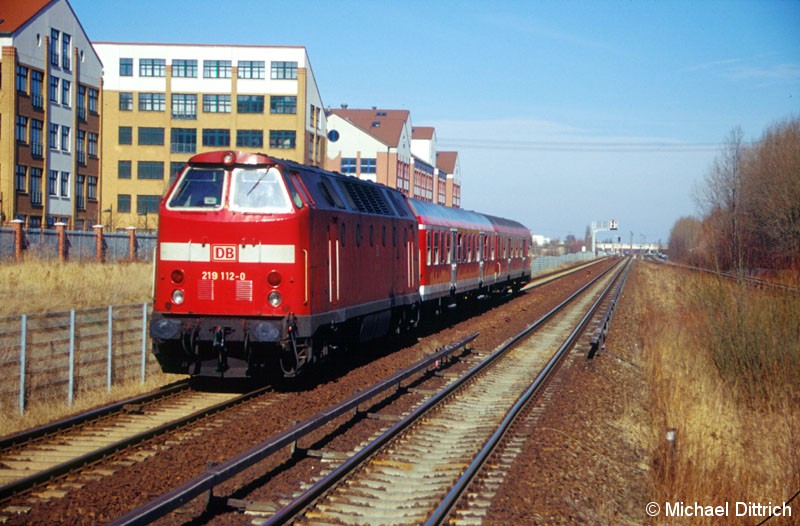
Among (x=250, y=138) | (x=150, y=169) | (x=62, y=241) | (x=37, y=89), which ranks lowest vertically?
(x=62, y=241)

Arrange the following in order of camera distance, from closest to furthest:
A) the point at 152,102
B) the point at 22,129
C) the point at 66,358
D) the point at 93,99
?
the point at 66,358, the point at 22,129, the point at 93,99, the point at 152,102

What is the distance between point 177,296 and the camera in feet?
39.0

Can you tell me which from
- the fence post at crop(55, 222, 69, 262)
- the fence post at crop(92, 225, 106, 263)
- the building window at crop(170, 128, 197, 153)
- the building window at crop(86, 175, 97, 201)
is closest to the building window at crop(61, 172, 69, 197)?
the building window at crop(86, 175, 97, 201)

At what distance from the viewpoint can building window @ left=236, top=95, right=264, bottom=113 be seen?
58.9 meters

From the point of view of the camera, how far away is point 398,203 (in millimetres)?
18656

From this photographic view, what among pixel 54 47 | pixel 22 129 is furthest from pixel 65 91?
pixel 22 129

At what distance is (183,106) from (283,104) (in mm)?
7552

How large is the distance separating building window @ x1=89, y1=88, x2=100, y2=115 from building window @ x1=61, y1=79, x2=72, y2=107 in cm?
318

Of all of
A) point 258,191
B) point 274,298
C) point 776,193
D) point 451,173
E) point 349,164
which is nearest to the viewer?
point 274,298

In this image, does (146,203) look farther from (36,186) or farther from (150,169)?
(36,186)

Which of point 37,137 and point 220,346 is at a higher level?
point 37,137

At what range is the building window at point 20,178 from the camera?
4124cm

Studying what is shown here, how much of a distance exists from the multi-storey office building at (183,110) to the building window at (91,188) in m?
6.53

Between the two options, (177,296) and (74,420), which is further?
(177,296)
